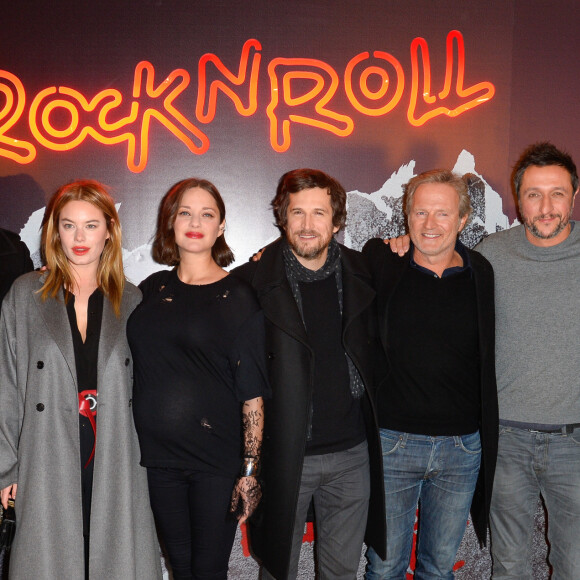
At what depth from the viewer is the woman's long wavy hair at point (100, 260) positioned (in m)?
2.07

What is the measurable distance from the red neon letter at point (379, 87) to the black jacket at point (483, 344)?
110 cm

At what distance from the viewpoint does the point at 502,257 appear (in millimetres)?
2418

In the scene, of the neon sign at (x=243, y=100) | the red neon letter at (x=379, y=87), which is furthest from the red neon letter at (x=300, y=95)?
the red neon letter at (x=379, y=87)

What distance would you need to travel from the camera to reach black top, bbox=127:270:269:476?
6.40 feet

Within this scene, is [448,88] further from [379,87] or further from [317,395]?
[317,395]

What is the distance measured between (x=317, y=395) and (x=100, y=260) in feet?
3.48

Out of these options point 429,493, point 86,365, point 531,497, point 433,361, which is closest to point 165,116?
point 86,365

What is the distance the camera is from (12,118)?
2.85 meters

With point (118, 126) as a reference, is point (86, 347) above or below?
below

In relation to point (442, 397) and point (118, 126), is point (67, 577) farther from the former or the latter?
point (118, 126)

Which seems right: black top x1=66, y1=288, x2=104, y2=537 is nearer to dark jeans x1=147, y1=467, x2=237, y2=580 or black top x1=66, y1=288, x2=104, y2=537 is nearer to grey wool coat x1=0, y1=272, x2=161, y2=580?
grey wool coat x1=0, y1=272, x2=161, y2=580

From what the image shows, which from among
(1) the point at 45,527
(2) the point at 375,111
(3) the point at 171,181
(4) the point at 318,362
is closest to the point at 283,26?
(2) the point at 375,111

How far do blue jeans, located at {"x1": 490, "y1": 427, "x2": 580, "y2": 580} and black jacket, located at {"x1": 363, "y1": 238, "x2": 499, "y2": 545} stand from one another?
0.08m

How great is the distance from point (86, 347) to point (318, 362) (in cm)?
91
